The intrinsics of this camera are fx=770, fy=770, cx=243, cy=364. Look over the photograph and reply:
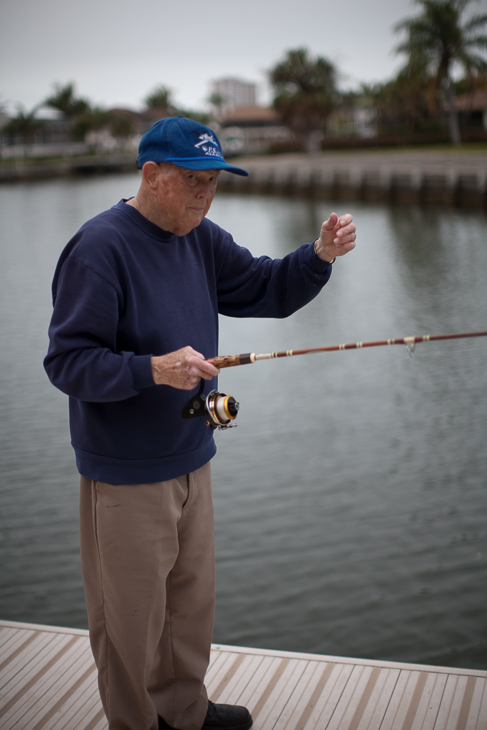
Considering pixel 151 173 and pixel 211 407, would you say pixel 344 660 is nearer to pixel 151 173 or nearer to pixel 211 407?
pixel 211 407

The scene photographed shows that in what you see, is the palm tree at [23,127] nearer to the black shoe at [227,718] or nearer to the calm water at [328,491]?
the calm water at [328,491]

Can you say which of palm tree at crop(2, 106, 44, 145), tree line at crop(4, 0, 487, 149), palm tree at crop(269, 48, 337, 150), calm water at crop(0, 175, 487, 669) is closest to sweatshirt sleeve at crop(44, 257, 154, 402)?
calm water at crop(0, 175, 487, 669)

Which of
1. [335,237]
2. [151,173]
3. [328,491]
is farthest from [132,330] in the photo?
[328,491]

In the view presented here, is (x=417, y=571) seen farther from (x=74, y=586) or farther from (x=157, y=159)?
(x=157, y=159)

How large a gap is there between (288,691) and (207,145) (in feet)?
6.19

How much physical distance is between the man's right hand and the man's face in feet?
1.30

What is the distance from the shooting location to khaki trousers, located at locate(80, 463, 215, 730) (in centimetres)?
214

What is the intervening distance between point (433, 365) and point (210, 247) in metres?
6.76

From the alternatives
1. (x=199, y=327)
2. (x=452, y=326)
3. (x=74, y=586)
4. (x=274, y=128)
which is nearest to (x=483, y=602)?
(x=74, y=586)

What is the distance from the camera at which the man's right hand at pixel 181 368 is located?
1.90m

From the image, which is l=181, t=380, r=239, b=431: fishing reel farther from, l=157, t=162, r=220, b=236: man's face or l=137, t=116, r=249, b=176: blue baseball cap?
l=137, t=116, r=249, b=176: blue baseball cap

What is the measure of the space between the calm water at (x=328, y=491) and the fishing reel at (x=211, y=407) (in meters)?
2.43

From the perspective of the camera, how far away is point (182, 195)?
205 centimetres

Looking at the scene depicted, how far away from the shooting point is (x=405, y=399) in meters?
7.71
